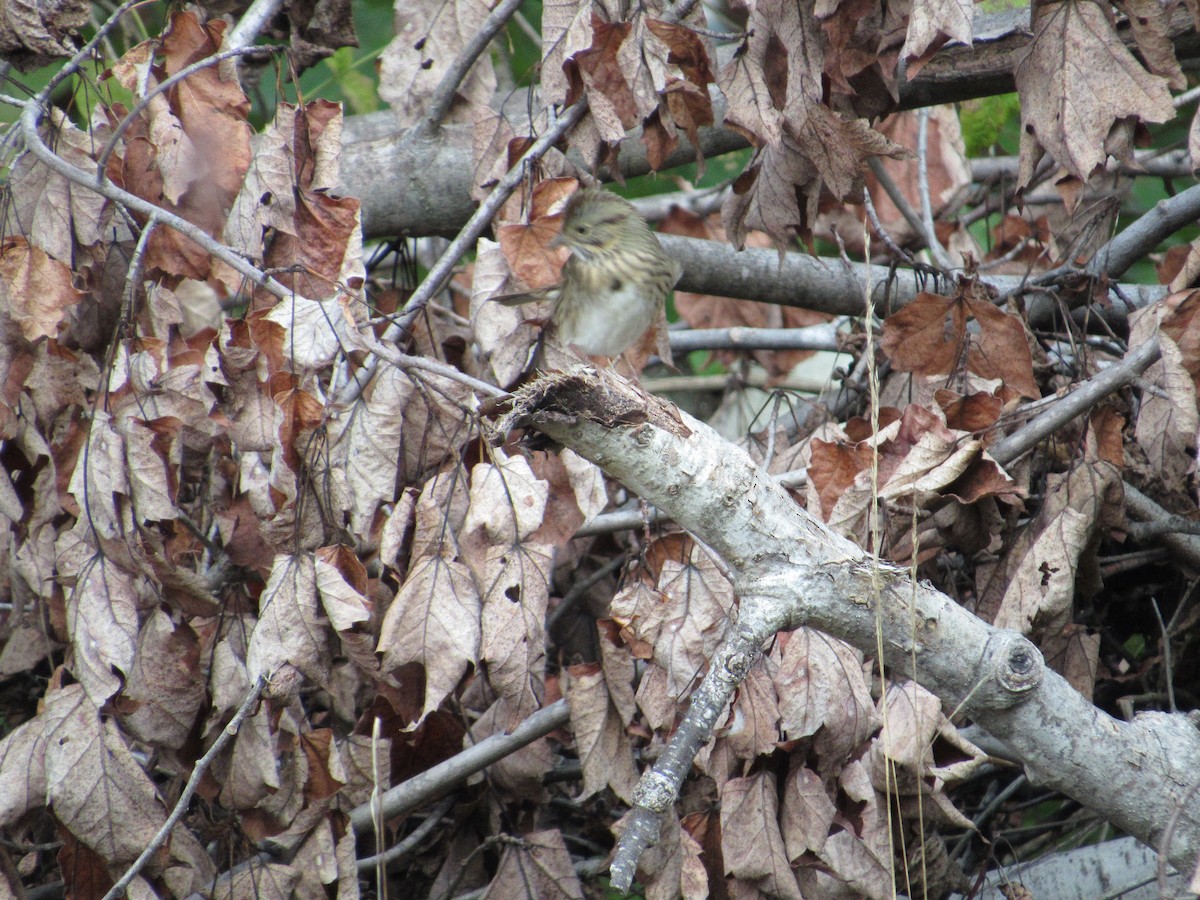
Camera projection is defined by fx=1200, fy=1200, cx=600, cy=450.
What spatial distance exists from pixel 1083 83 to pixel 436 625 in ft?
4.89

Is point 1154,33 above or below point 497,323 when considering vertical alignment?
above

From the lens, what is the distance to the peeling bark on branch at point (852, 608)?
188 cm

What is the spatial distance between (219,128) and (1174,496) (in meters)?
2.30

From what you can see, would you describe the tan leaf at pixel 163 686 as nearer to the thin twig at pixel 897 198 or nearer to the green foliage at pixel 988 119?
the thin twig at pixel 897 198

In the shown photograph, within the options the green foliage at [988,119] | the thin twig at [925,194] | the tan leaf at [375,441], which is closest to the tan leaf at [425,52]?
the tan leaf at [375,441]

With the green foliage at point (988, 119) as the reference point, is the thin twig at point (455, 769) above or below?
below

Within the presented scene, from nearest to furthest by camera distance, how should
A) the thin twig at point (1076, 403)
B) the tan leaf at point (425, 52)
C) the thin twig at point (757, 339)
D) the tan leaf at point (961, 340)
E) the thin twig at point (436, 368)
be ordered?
1. the thin twig at point (436, 368)
2. the thin twig at point (1076, 403)
3. the tan leaf at point (961, 340)
4. the tan leaf at point (425, 52)
5. the thin twig at point (757, 339)

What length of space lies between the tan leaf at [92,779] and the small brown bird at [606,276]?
124 centimetres

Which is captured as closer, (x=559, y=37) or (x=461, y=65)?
(x=559, y=37)

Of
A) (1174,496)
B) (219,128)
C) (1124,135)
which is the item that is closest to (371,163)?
(219,128)

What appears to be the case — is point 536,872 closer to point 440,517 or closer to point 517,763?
point 517,763

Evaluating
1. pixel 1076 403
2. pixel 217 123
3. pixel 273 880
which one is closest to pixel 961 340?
pixel 1076 403

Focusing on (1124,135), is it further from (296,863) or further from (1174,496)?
(296,863)

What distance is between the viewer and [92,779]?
2.12 meters
